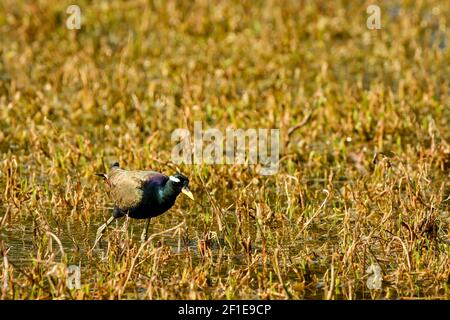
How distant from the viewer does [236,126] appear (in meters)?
9.80

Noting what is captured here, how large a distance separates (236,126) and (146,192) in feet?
10.1

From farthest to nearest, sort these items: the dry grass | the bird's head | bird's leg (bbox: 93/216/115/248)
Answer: bird's leg (bbox: 93/216/115/248), the bird's head, the dry grass

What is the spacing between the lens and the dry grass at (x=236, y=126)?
6453 mm

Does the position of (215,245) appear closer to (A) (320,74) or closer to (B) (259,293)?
(B) (259,293)

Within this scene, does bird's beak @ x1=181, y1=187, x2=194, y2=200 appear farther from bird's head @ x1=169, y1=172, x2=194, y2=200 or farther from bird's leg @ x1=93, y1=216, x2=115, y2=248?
bird's leg @ x1=93, y1=216, x2=115, y2=248

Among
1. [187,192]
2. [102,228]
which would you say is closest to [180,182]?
[187,192]

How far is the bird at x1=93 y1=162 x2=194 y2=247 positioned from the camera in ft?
22.2

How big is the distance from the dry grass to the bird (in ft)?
0.68

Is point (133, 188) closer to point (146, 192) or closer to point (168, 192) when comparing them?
point (146, 192)

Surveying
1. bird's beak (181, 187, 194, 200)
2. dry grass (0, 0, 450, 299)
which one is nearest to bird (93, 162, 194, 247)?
bird's beak (181, 187, 194, 200)

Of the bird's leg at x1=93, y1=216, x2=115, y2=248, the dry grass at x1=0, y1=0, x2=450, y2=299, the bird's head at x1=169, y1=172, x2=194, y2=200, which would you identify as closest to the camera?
the dry grass at x1=0, y1=0, x2=450, y2=299

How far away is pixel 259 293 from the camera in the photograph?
20.1ft

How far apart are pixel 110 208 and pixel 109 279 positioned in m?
1.71

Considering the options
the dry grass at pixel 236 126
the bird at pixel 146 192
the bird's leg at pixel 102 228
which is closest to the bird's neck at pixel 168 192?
the bird at pixel 146 192
